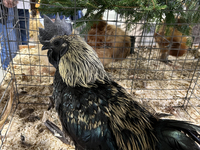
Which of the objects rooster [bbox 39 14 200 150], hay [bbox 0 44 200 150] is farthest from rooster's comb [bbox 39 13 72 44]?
hay [bbox 0 44 200 150]

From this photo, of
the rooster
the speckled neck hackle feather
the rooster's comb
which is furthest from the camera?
the rooster's comb

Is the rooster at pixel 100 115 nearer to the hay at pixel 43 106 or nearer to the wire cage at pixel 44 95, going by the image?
the hay at pixel 43 106

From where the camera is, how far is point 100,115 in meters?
1.44

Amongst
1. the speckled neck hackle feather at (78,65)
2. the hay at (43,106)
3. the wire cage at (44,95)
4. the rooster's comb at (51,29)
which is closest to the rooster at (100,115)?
the speckled neck hackle feather at (78,65)

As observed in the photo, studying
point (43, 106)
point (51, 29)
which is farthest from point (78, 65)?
point (43, 106)

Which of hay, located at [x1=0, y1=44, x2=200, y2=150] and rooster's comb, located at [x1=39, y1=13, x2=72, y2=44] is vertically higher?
rooster's comb, located at [x1=39, y1=13, x2=72, y2=44]

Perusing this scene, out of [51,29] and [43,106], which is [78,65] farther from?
[43,106]

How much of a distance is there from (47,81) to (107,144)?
2.44 metres

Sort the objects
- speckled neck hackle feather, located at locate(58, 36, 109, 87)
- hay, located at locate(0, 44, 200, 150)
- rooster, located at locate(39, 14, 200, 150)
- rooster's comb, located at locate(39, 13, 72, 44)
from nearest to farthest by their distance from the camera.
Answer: rooster, located at locate(39, 14, 200, 150) < speckled neck hackle feather, located at locate(58, 36, 109, 87) < rooster's comb, located at locate(39, 13, 72, 44) < hay, located at locate(0, 44, 200, 150)

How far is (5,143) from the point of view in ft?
7.00

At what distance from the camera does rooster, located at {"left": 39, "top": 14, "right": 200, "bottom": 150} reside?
1355 mm

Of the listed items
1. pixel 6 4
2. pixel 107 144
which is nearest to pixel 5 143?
pixel 107 144

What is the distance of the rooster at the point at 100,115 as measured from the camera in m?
1.36

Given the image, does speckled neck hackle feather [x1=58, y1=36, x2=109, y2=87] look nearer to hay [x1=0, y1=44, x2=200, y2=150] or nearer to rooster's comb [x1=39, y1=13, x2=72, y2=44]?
rooster's comb [x1=39, y1=13, x2=72, y2=44]
